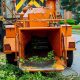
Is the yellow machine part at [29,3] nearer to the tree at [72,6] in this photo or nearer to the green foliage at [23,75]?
the green foliage at [23,75]

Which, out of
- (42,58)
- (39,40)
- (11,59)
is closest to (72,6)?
(39,40)

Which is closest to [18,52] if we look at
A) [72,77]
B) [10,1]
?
[72,77]

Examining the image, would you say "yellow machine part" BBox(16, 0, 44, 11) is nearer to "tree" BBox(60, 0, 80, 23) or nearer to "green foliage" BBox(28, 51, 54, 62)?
"green foliage" BBox(28, 51, 54, 62)

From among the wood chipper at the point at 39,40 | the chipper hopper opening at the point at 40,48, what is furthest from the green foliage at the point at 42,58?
the wood chipper at the point at 39,40

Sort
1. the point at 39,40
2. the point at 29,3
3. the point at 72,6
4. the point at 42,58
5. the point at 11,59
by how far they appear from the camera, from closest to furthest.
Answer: the point at 42,58
the point at 11,59
the point at 39,40
the point at 29,3
the point at 72,6

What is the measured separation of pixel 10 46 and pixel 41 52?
103 cm

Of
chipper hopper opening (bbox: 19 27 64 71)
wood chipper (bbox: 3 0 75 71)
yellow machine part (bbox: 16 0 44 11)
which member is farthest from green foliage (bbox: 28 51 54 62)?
yellow machine part (bbox: 16 0 44 11)

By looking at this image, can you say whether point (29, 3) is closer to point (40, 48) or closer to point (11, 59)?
point (40, 48)

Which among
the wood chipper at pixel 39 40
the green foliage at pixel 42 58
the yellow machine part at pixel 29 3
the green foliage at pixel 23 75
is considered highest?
the yellow machine part at pixel 29 3

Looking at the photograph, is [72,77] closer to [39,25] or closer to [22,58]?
[22,58]

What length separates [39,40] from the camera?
1114cm

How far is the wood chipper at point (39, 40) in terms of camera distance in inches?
401

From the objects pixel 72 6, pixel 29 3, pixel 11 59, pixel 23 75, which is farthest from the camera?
pixel 72 6

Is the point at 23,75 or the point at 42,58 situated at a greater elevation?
the point at 42,58
